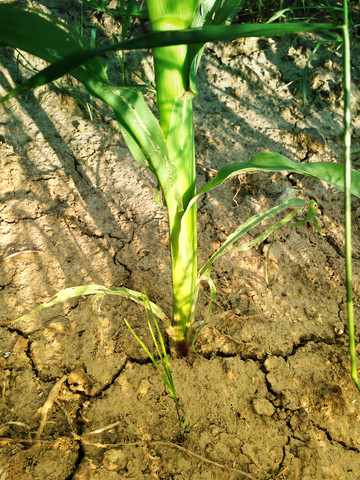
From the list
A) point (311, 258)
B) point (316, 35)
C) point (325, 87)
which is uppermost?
point (316, 35)

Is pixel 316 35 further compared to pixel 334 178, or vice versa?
pixel 316 35

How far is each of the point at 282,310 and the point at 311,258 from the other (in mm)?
305

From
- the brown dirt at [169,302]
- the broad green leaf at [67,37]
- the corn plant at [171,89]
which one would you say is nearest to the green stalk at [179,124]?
the corn plant at [171,89]

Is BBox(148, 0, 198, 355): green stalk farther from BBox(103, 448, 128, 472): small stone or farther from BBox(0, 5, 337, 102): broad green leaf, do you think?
BBox(103, 448, 128, 472): small stone

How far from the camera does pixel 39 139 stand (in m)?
1.91

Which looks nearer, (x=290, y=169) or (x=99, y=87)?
(x=99, y=87)

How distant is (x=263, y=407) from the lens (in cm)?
119

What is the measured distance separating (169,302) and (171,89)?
2.64 feet

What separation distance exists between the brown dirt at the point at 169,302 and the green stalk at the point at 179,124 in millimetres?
323

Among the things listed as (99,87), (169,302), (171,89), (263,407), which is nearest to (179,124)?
(171,89)

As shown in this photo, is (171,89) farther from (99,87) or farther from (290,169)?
(290,169)

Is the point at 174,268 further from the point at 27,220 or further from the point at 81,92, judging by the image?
the point at 81,92

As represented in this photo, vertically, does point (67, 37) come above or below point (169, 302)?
above

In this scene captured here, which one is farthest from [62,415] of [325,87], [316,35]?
[316,35]
